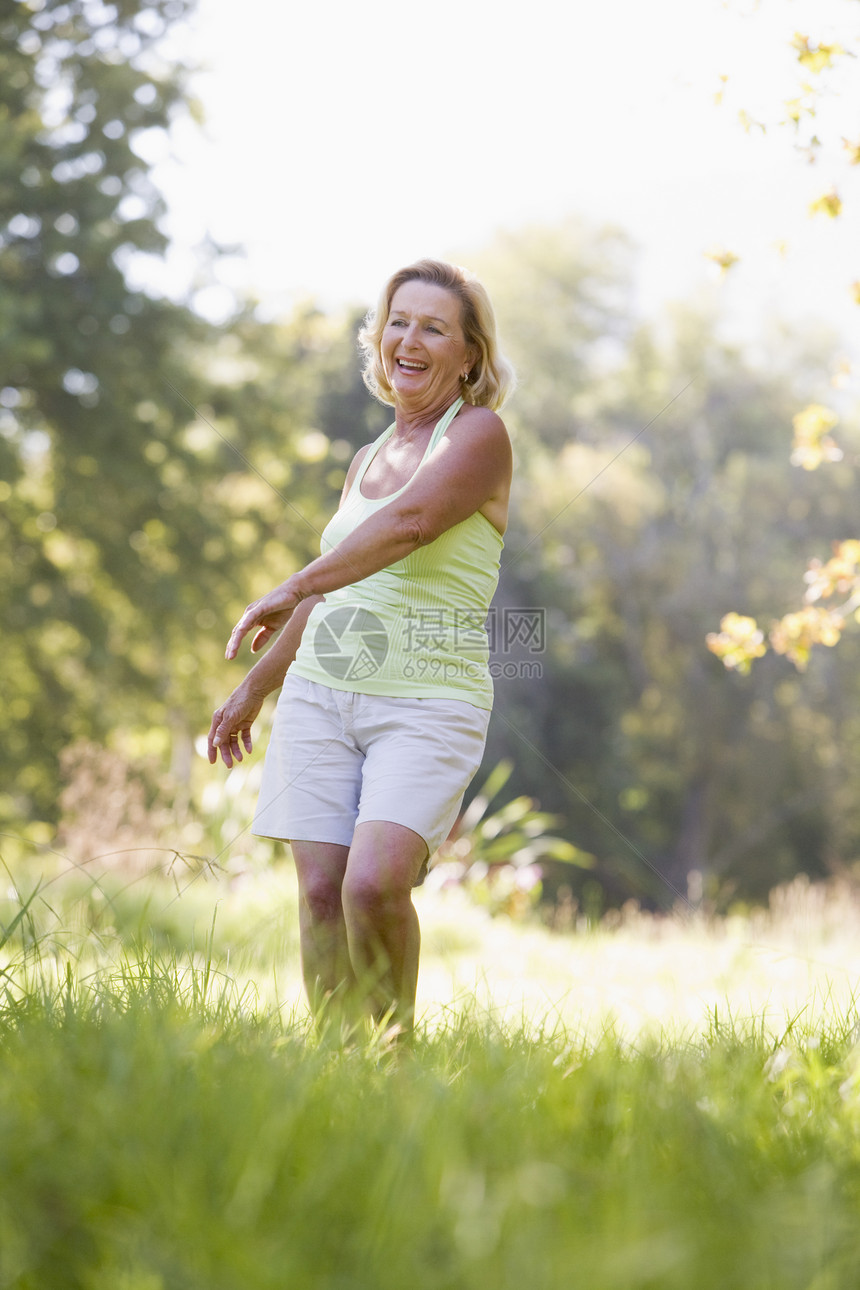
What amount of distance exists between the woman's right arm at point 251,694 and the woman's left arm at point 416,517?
0.22 meters

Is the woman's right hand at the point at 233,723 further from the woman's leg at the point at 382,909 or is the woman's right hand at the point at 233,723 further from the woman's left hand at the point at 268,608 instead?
the woman's leg at the point at 382,909

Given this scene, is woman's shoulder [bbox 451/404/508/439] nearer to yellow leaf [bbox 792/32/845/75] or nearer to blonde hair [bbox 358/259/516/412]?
blonde hair [bbox 358/259/516/412]

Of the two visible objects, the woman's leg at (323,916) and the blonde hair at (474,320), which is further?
the blonde hair at (474,320)

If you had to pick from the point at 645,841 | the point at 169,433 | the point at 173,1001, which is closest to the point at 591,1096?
the point at 173,1001

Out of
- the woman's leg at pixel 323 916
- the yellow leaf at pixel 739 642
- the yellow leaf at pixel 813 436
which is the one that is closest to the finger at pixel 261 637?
the woman's leg at pixel 323 916

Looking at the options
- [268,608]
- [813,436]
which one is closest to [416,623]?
[268,608]

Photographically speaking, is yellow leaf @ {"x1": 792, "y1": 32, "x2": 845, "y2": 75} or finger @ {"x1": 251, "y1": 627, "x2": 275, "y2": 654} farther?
yellow leaf @ {"x1": 792, "y1": 32, "x2": 845, "y2": 75}

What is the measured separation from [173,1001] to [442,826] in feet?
2.20

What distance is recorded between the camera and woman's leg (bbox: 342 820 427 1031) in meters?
2.17

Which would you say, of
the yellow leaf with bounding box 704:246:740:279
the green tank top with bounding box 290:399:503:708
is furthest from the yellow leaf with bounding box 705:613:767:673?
the green tank top with bounding box 290:399:503:708

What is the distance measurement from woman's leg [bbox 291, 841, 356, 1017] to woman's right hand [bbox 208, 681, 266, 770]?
31 centimetres

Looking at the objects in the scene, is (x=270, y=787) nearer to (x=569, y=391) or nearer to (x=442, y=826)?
(x=442, y=826)

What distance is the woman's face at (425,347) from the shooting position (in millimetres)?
2623

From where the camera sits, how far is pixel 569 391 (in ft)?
86.0
